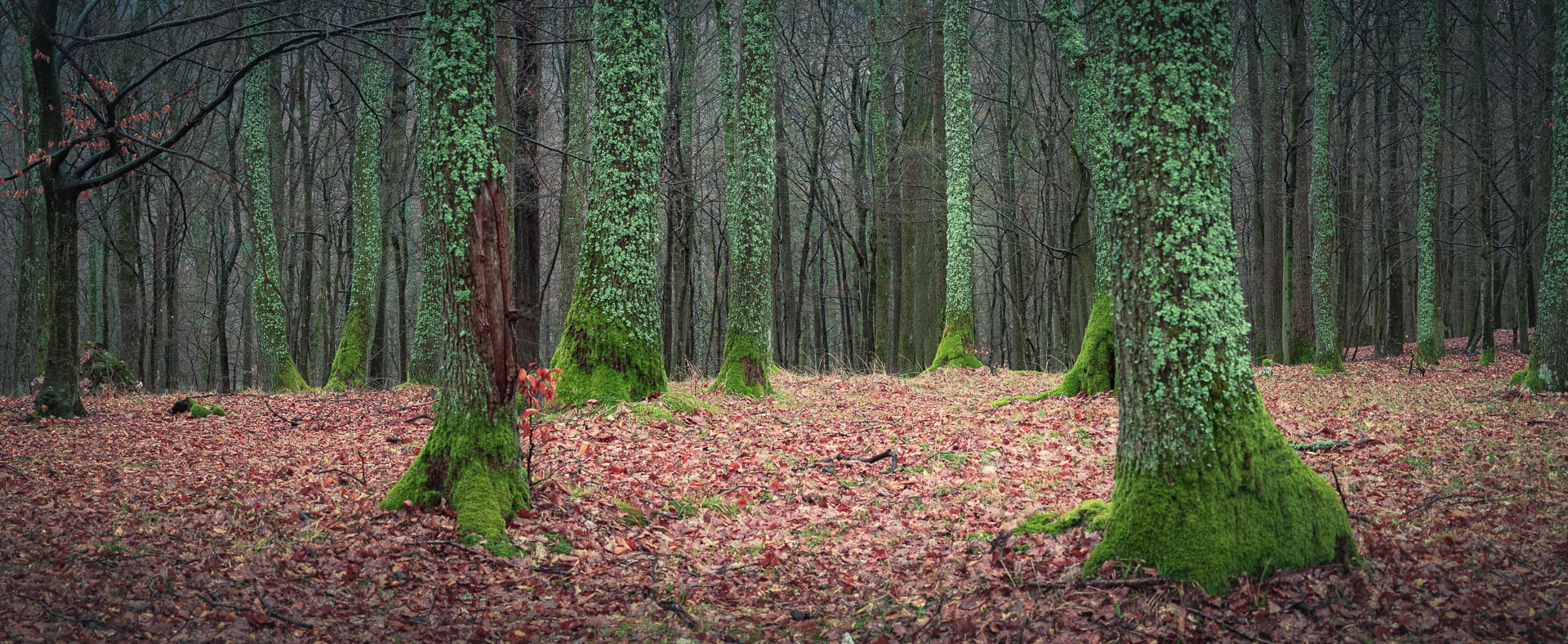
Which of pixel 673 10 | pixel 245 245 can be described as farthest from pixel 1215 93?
pixel 245 245

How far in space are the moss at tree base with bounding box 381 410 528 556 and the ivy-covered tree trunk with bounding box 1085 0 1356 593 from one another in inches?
151

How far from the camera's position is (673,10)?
1850 centimetres

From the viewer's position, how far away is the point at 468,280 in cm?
532

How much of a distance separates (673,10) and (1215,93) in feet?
53.9

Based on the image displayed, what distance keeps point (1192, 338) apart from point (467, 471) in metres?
4.62

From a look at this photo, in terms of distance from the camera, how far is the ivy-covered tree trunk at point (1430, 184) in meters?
14.0

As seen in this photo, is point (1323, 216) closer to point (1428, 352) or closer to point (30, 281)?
point (1428, 352)

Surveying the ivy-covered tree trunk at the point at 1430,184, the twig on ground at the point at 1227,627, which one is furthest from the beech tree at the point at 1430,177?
the twig on ground at the point at 1227,627

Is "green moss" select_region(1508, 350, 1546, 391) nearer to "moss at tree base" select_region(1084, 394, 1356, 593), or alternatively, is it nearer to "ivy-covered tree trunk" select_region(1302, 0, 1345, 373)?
"ivy-covered tree trunk" select_region(1302, 0, 1345, 373)

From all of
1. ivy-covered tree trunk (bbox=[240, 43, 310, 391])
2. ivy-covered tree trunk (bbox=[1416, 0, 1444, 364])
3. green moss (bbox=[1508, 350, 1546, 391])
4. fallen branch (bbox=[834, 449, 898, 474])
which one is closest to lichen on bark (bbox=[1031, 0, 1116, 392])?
fallen branch (bbox=[834, 449, 898, 474])

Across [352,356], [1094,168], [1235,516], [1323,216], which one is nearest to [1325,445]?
[1235,516]

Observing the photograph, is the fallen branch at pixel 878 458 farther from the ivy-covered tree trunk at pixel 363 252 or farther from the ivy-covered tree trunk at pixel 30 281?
the ivy-covered tree trunk at pixel 30 281

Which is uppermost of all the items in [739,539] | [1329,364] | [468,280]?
[468,280]

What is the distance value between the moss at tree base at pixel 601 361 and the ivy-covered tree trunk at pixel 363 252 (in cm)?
839
